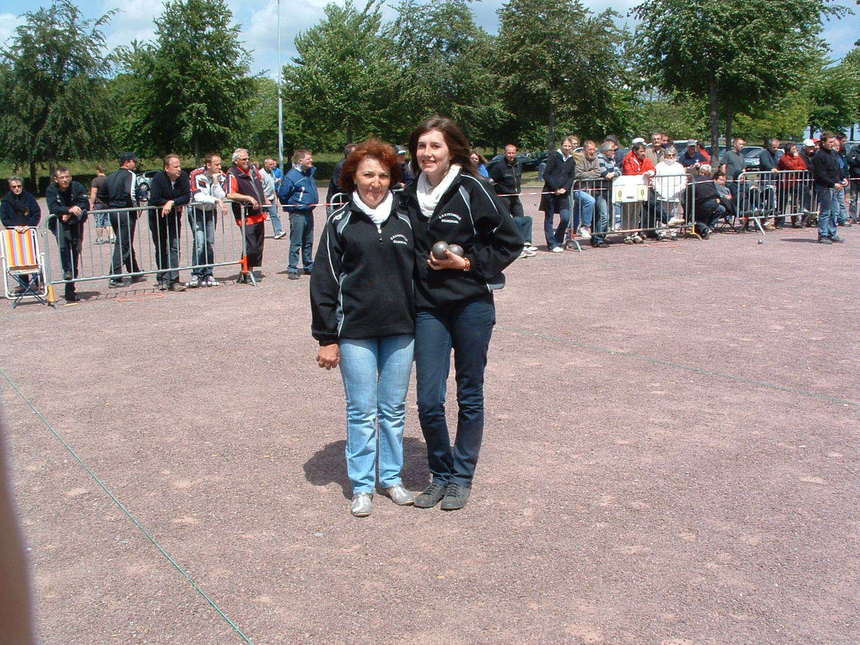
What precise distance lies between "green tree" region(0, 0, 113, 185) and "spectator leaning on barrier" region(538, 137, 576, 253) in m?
34.6

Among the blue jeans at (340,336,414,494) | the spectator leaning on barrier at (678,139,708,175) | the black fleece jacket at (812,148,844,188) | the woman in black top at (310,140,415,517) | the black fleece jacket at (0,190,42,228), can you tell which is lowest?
the blue jeans at (340,336,414,494)

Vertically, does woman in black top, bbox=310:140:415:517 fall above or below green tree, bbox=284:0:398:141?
below

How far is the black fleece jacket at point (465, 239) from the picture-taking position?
457 cm

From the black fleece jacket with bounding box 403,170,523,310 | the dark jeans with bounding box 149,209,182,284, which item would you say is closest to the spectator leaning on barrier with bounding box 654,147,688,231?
the dark jeans with bounding box 149,209,182,284

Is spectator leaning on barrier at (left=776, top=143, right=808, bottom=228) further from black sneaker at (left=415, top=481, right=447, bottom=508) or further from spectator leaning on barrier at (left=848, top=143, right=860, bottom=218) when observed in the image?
→ black sneaker at (left=415, top=481, right=447, bottom=508)

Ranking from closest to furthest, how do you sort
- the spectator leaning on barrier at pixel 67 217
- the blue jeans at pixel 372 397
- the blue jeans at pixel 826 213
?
1. the blue jeans at pixel 372 397
2. the spectator leaning on barrier at pixel 67 217
3. the blue jeans at pixel 826 213

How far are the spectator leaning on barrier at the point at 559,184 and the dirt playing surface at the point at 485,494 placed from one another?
5886 mm

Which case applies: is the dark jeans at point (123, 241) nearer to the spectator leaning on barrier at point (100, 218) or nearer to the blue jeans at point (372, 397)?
the spectator leaning on barrier at point (100, 218)

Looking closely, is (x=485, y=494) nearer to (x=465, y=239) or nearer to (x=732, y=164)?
(x=465, y=239)

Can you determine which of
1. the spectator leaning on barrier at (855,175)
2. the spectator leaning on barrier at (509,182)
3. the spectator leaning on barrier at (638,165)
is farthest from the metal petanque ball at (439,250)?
the spectator leaning on barrier at (855,175)

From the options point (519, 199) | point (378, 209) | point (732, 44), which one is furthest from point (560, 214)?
point (732, 44)

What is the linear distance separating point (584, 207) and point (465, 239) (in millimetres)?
11795

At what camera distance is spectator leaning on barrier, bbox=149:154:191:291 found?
12578mm

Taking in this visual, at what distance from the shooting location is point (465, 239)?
15.1ft
